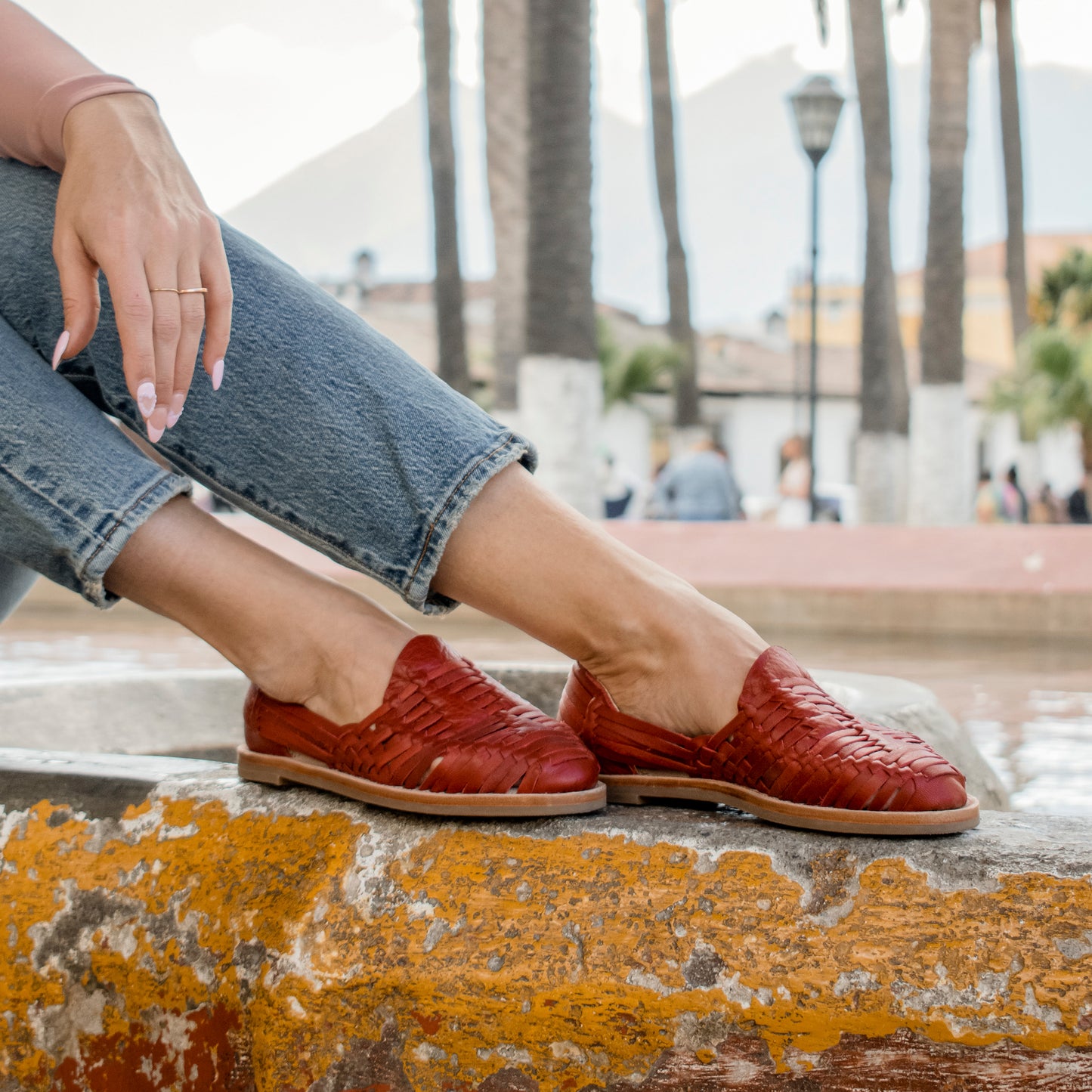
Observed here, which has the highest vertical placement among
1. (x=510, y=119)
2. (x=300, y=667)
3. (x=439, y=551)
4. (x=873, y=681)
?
(x=510, y=119)

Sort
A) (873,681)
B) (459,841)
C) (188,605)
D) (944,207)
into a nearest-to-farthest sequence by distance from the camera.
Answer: (459,841)
(188,605)
(873,681)
(944,207)

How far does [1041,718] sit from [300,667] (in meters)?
3.40

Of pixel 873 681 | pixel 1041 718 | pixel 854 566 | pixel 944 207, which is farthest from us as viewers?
pixel 944 207

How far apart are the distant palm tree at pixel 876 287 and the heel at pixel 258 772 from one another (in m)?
12.6

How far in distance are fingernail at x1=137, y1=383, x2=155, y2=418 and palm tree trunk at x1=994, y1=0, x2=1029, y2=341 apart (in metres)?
21.0

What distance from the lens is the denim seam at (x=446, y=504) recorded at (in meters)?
1.22

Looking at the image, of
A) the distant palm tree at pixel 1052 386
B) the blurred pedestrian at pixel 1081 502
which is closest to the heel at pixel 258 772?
the blurred pedestrian at pixel 1081 502

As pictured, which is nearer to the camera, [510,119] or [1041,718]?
[1041,718]

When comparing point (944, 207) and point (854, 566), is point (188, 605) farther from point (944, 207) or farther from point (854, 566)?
point (944, 207)

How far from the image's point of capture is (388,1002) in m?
1.07

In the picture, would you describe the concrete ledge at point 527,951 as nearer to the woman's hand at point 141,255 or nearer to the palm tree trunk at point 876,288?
the woman's hand at point 141,255

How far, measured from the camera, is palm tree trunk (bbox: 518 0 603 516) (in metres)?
8.20

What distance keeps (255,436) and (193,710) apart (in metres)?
0.98

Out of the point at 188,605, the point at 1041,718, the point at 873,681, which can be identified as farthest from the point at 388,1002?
the point at 1041,718
